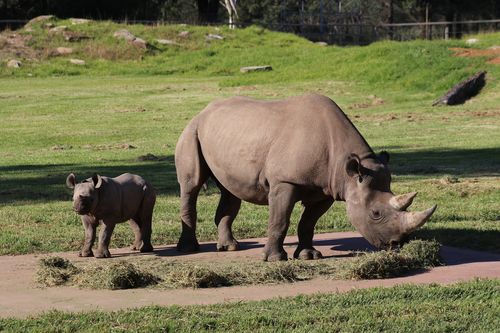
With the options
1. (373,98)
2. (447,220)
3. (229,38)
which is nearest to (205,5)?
(229,38)

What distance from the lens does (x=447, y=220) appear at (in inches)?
577

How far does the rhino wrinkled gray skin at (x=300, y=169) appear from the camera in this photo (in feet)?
36.7

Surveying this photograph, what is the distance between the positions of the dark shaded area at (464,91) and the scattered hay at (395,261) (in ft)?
72.7

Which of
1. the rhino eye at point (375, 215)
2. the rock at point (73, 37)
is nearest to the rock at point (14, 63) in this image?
the rock at point (73, 37)

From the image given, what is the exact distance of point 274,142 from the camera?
11719mm

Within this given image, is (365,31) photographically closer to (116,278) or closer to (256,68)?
(256,68)

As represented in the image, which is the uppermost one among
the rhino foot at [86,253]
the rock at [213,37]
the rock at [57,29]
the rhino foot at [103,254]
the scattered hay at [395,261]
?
the rock at [57,29]

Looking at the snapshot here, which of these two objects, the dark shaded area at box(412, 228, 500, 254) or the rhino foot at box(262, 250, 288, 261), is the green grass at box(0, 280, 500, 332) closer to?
the rhino foot at box(262, 250, 288, 261)

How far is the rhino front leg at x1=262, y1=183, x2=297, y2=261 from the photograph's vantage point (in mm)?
11484

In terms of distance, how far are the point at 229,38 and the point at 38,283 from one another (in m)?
→ 40.9

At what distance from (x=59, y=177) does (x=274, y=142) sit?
939 centimetres

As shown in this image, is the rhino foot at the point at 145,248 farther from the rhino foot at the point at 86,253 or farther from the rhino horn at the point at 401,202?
the rhino horn at the point at 401,202

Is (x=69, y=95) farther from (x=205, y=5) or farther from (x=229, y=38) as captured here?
(x=205, y=5)

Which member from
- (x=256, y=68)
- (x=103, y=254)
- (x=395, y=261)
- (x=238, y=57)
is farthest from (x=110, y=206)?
(x=238, y=57)
